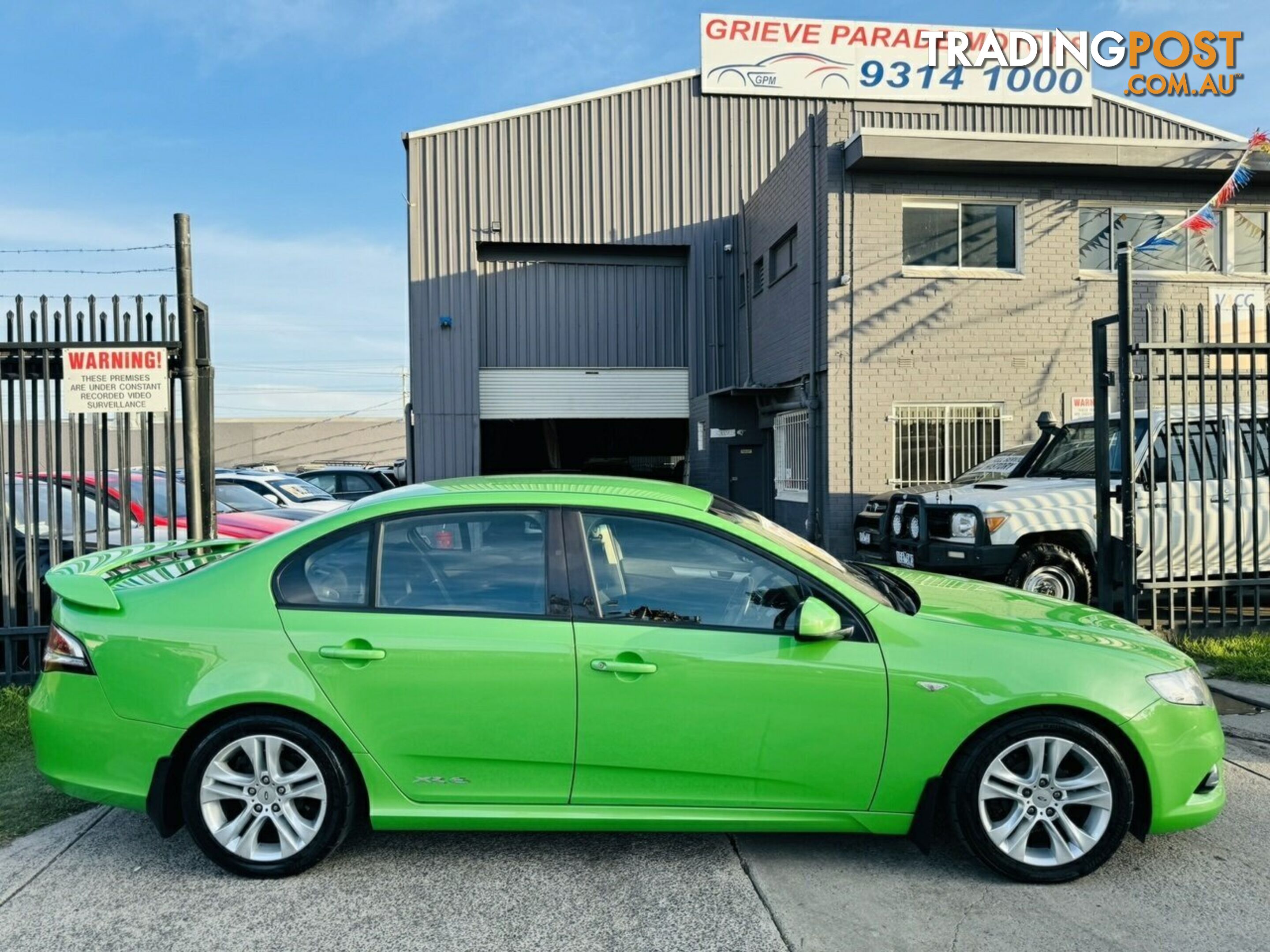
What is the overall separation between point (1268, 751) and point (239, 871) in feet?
16.8

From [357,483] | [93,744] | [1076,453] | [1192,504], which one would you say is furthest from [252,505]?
[1192,504]

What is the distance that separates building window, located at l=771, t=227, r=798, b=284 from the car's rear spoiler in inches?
460

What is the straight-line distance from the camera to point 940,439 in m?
13.2

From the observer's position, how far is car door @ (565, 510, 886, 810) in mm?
3537

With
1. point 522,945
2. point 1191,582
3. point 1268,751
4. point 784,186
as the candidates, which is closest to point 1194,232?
point 784,186

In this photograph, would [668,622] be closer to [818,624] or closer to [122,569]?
[818,624]

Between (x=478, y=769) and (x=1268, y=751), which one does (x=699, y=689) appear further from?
(x=1268, y=751)

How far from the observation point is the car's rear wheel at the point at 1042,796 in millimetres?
3535

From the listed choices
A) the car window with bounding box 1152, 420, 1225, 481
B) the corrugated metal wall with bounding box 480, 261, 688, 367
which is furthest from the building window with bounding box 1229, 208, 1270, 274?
the corrugated metal wall with bounding box 480, 261, 688, 367

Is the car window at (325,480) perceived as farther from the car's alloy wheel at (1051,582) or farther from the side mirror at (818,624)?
the side mirror at (818,624)

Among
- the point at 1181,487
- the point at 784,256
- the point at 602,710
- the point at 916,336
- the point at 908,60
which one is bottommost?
the point at 602,710

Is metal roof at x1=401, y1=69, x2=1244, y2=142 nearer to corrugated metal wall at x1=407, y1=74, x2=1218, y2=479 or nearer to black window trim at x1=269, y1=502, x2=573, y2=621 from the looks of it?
corrugated metal wall at x1=407, y1=74, x2=1218, y2=479

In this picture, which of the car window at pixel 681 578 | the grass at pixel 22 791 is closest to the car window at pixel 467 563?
the car window at pixel 681 578

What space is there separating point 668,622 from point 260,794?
168 cm
